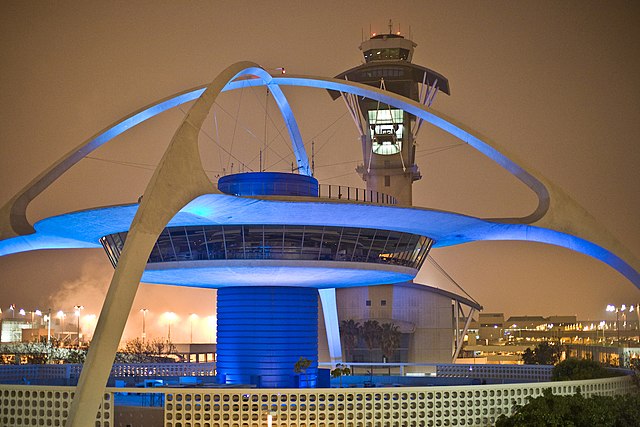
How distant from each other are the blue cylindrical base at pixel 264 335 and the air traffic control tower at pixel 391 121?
5503cm

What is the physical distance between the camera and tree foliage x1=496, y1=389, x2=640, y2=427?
104ft

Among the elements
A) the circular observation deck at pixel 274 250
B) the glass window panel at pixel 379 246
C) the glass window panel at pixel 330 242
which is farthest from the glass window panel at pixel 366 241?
the glass window panel at pixel 330 242

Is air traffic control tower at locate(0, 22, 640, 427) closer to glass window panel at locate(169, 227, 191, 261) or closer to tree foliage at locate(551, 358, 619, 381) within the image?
glass window panel at locate(169, 227, 191, 261)

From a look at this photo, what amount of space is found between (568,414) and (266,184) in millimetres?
20826

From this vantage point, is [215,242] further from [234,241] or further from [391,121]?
[391,121]

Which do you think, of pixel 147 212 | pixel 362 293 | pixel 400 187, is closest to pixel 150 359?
pixel 362 293

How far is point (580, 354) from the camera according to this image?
5881cm

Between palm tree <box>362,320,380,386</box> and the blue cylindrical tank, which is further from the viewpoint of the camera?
palm tree <box>362,320,380,386</box>

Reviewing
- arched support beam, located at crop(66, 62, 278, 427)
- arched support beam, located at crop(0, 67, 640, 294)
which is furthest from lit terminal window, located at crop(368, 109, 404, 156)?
arched support beam, located at crop(66, 62, 278, 427)

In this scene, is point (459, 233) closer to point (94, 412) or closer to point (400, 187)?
point (94, 412)

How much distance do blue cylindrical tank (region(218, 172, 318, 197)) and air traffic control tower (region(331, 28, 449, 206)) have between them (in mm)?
55912

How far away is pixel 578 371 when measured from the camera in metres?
42.6

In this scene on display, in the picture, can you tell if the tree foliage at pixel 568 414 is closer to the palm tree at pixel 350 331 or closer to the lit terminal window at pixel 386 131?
the palm tree at pixel 350 331

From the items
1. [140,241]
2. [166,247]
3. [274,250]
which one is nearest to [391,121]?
[166,247]
